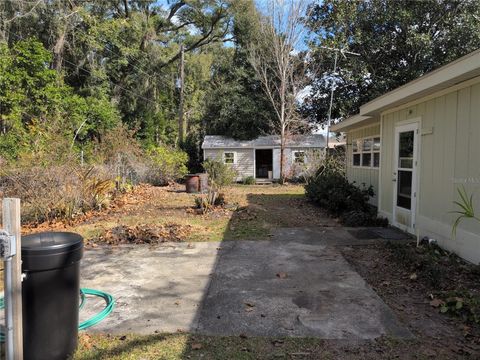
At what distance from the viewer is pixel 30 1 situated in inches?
733

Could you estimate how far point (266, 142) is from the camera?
24750mm

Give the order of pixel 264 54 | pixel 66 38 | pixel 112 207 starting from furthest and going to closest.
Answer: pixel 264 54 → pixel 66 38 → pixel 112 207

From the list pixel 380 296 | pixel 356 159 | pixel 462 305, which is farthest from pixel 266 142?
pixel 462 305

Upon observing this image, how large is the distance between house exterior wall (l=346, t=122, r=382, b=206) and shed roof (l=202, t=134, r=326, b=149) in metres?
9.98

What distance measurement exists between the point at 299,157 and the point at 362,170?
39.6ft

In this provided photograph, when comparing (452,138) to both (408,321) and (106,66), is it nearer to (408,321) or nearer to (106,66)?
(408,321)

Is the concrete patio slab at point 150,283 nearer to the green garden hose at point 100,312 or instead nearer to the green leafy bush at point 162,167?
the green garden hose at point 100,312

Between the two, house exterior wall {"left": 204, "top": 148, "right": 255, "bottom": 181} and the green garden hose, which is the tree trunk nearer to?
house exterior wall {"left": 204, "top": 148, "right": 255, "bottom": 181}

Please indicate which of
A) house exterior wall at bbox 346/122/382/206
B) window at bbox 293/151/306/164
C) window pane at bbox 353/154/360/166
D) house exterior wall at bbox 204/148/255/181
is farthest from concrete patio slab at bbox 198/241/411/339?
house exterior wall at bbox 204/148/255/181

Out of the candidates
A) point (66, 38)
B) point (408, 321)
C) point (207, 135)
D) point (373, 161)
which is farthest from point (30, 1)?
point (408, 321)

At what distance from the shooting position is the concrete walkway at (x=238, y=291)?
3592 mm

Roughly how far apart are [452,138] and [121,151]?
12.0 m

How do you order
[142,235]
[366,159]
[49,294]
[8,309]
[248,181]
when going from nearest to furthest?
[8,309] < [49,294] < [142,235] < [366,159] < [248,181]

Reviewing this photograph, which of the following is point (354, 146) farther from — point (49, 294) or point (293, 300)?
point (49, 294)
